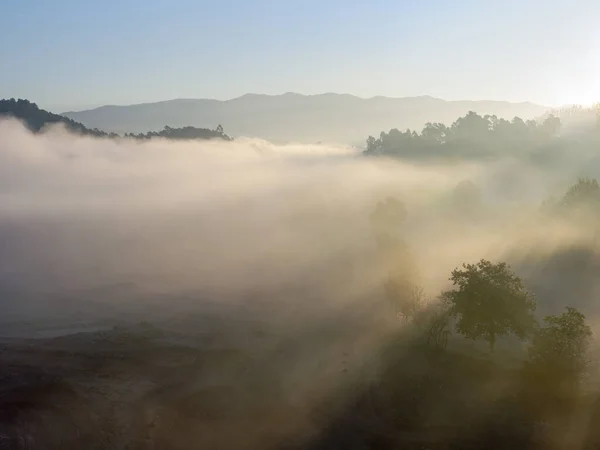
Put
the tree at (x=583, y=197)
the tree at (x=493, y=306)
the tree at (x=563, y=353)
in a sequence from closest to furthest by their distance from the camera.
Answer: the tree at (x=563, y=353)
the tree at (x=493, y=306)
the tree at (x=583, y=197)

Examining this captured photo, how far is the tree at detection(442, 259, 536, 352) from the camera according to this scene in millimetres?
67562

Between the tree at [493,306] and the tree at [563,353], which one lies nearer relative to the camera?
the tree at [563,353]

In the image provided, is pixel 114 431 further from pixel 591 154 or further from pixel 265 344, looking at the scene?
pixel 591 154

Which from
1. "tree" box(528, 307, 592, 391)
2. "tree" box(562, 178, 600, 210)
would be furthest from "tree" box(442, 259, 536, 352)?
"tree" box(562, 178, 600, 210)

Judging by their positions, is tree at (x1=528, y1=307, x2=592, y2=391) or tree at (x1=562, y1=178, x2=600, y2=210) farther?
tree at (x1=562, y1=178, x2=600, y2=210)

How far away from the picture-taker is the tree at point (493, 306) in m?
67.6

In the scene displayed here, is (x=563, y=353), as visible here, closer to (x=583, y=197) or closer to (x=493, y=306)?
(x=493, y=306)

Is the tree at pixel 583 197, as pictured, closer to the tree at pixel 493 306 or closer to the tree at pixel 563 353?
the tree at pixel 493 306

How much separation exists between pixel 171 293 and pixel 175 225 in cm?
6485

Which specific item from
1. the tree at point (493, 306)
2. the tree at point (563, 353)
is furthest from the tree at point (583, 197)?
the tree at point (563, 353)

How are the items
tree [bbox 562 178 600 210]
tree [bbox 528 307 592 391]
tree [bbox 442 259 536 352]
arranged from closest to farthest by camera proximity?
tree [bbox 528 307 592 391] → tree [bbox 442 259 536 352] → tree [bbox 562 178 600 210]

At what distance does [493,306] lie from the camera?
68.1 m

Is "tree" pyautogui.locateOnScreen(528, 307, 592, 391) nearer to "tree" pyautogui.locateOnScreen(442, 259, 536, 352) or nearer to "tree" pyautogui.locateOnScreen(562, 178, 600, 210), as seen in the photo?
"tree" pyautogui.locateOnScreen(442, 259, 536, 352)

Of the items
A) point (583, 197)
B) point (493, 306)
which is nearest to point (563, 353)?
point (493, 306)
